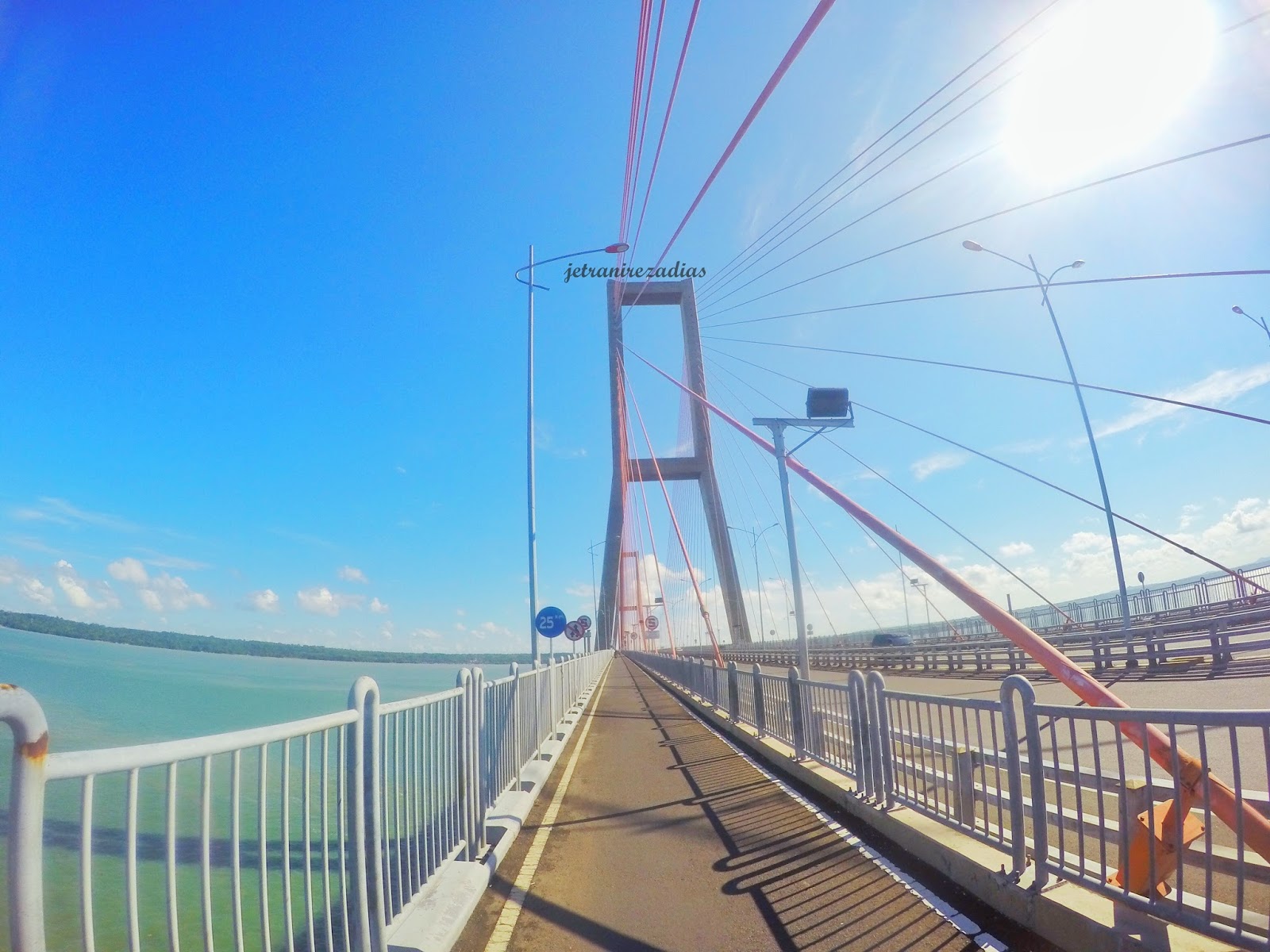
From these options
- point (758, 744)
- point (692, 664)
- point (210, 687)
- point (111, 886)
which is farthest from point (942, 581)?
point (210, 687)

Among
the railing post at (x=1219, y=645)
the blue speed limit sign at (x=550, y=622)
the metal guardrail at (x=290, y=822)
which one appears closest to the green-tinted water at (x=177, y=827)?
the metal guardrail at (x=290, y=822)

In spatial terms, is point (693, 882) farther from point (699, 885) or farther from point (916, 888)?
point (916, 888)

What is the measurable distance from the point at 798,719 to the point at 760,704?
257cm

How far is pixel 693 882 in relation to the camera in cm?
543

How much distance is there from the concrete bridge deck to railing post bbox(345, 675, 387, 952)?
2.77ft

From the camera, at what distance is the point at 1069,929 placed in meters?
3.94

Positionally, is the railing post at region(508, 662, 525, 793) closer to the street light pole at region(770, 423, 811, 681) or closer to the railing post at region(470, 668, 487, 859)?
the railing post at region(470, 668, 487, 859)

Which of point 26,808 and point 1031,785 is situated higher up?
point 26,808

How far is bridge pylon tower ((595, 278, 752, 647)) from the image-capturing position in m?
36.1

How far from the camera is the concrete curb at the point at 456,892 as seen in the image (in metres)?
4.00

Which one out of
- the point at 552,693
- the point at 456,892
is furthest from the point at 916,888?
the point at 552,693

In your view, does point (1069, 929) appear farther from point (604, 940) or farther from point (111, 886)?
point (111, 886)

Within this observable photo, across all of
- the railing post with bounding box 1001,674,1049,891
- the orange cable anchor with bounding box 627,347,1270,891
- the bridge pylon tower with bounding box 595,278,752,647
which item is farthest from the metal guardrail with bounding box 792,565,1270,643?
the railing post with bounding box 1001,674,1049,891

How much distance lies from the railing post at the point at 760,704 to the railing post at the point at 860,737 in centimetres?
473
